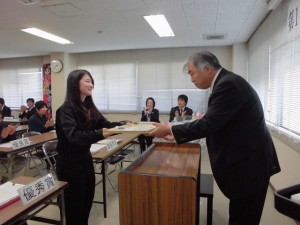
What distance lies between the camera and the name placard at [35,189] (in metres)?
1.35

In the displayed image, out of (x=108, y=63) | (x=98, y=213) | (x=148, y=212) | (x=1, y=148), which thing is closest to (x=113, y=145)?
(x=98, y=213)

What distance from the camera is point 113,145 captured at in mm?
2959

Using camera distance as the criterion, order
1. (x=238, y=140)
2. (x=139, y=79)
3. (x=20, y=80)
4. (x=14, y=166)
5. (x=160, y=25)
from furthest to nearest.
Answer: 1. (x=20, y=80)
2. (x=139, y=79)
3. (x=160, y=25)
4. (x=14, y=166)
5. (x=238, y=140)

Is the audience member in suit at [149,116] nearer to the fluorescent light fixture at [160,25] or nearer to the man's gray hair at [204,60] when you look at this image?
the fluorescent light fixture at [160,25]

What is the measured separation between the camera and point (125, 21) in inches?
157

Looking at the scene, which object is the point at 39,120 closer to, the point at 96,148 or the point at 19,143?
the point at 19,143

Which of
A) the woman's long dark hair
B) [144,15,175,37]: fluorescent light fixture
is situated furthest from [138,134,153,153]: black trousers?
the woman's long dark hair

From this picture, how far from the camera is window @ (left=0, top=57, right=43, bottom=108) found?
7449mm

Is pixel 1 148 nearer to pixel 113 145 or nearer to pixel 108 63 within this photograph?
pixel 113 145

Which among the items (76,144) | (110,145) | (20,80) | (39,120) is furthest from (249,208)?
(20,80)

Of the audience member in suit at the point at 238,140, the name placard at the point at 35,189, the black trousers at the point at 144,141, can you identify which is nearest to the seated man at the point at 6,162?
the name placard at the point at 35,189

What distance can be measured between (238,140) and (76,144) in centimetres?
104

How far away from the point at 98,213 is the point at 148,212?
169 centimetres

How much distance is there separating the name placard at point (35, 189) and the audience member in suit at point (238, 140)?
2.98ft
